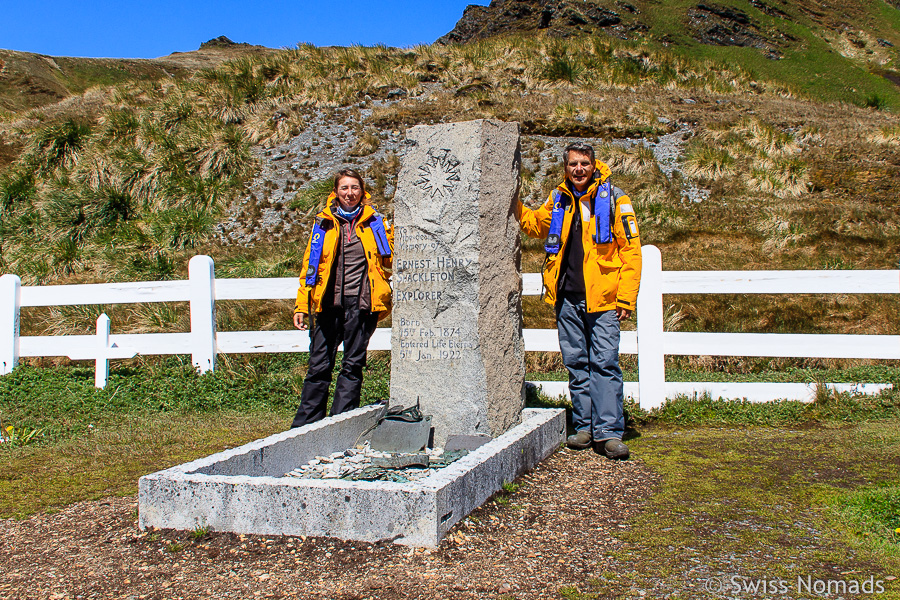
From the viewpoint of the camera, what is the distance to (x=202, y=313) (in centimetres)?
759

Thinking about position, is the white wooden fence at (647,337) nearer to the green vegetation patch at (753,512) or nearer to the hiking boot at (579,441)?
the green vegetation patch at (753,512)

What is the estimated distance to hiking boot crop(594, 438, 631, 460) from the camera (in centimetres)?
483

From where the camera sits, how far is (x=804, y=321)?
938 cm

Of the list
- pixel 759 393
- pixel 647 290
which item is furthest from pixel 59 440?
pixel 759 393

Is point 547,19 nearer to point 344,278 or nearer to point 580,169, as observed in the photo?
point 580,169

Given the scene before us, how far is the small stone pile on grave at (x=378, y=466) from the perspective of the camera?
432 centimetres

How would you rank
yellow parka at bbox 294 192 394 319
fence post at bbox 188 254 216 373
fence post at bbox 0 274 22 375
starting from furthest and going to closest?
1. fence post at bbox 0 274 22 375
2. fence post at bbox 188 254 216 373
3. yellow parka at bbox 294 192 394 319

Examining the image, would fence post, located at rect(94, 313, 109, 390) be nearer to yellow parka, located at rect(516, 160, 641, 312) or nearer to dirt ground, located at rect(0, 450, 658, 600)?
dirt ground, located at rect(0, 450, 658, 600)

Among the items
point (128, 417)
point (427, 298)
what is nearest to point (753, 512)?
point (427, 298)

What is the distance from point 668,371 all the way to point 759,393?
5.64 feet

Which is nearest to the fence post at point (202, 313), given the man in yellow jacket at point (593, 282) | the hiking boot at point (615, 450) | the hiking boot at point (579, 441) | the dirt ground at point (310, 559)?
the dirt ground at point (310, 559)

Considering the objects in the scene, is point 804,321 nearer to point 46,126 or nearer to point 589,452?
point 589,452

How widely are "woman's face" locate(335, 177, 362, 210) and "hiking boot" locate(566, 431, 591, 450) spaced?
7.73 ft

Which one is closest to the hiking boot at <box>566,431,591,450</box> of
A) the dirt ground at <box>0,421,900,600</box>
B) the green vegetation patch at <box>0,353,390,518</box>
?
the dirt ground at <box>0,421,900,600</box>
